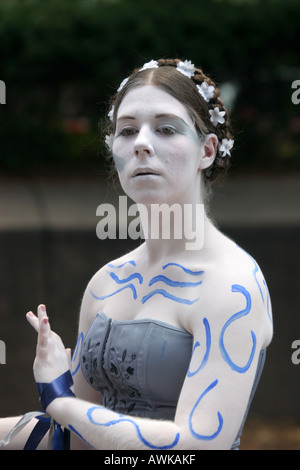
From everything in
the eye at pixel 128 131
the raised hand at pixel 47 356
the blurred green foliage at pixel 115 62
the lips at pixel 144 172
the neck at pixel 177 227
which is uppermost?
the blurred green foliage at pixel 115 62

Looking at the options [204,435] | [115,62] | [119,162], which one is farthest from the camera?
[115,62]

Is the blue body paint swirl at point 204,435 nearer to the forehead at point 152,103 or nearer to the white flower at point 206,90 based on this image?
the forehead at point 152,103

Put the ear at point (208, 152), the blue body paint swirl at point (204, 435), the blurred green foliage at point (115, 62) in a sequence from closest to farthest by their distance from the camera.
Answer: the blue body paint swirl at point (204, 435) → the ear at point (208, 152) → the blurred green foliage at point (115, 62)

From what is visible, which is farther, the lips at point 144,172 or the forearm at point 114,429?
the lips at point 144,172

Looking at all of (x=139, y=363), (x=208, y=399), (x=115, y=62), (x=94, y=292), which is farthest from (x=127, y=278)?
(x=115, y=62)

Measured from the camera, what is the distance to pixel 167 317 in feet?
7.64

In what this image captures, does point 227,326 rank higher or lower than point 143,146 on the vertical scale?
lower

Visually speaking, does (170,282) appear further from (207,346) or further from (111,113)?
(111,113)

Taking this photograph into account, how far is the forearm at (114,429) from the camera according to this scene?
7.11 ft

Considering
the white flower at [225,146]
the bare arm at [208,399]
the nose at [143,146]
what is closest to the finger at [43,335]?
the bare arm at [208,399]

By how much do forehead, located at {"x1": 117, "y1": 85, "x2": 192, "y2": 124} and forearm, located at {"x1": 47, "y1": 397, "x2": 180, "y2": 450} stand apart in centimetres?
86

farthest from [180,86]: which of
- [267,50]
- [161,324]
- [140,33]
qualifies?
[267,50]

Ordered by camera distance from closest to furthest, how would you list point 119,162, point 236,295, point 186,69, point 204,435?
point 204,435 → point 236,295 → point 119,162 → point 186,69

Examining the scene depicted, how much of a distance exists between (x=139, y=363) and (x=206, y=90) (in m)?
0.88
